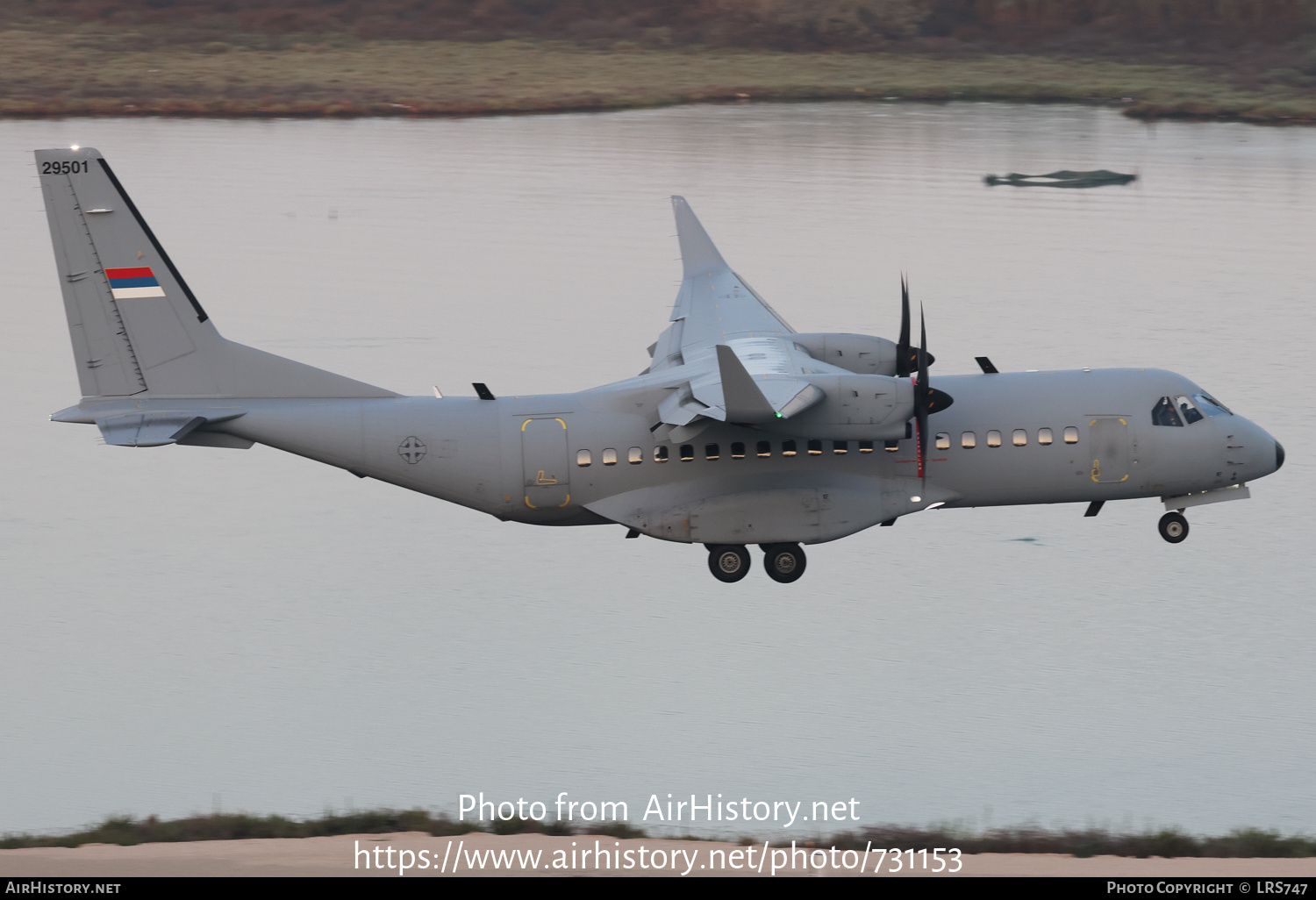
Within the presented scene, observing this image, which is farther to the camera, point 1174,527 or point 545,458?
point 1174,527

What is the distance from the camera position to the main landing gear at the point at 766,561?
31000mm

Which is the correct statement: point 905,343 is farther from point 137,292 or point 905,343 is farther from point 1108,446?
point 137,292

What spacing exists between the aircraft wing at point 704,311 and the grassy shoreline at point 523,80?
143ft

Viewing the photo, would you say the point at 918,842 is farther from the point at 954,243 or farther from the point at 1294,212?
the point at 1294,212

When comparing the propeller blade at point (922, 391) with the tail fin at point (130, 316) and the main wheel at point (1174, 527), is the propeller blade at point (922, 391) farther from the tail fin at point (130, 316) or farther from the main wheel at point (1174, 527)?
the tail fin at point (130, 316)

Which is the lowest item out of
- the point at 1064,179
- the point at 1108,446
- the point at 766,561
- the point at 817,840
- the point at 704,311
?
the point at 817,840

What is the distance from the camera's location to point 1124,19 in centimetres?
8462

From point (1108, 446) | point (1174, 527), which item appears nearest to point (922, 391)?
point (1108, 446)

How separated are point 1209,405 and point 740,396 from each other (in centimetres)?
1054

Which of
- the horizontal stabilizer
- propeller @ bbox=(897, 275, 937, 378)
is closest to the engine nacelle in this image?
propeller @ bbox=(897, 275, 937, 378)

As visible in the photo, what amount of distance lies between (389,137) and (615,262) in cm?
2478

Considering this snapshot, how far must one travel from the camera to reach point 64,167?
2939 centimetres

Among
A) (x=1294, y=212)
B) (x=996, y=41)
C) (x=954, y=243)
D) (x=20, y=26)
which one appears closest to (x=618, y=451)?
(x=954, y=243)

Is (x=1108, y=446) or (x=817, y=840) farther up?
(x=1108, y=446)
